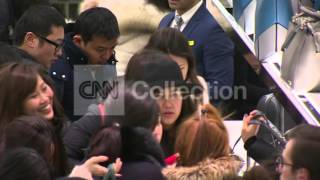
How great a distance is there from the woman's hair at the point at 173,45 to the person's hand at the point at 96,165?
3.15 feet

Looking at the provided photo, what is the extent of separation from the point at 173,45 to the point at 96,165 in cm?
101

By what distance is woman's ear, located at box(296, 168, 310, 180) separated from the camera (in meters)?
2.32

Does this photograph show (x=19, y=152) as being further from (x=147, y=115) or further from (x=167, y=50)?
(x=167, y=50)

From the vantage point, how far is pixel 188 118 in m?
2.87

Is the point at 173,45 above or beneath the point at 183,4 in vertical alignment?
beneath

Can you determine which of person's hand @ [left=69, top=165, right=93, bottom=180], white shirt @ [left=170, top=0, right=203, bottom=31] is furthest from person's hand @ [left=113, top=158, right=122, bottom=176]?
white shirt @ [left=170, top=0, right=203, bottom=31]

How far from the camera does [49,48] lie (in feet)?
11.7

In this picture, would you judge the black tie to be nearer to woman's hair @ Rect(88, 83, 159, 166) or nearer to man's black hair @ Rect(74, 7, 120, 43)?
man's black hair @ Rect(74, 7, 120, 43)

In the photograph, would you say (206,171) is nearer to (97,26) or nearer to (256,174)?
(256,174)

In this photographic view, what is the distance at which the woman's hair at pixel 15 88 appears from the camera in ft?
8.55

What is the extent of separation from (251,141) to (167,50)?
1.75 ft

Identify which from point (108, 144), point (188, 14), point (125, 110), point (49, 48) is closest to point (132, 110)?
point (125, 110)

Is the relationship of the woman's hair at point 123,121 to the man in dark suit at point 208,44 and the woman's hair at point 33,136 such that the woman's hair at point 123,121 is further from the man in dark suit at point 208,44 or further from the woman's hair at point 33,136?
the man in dark suit at point 208,44

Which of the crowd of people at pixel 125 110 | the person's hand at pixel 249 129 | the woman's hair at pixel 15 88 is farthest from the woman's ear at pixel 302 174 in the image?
the woman's hair at pixel 15 88
